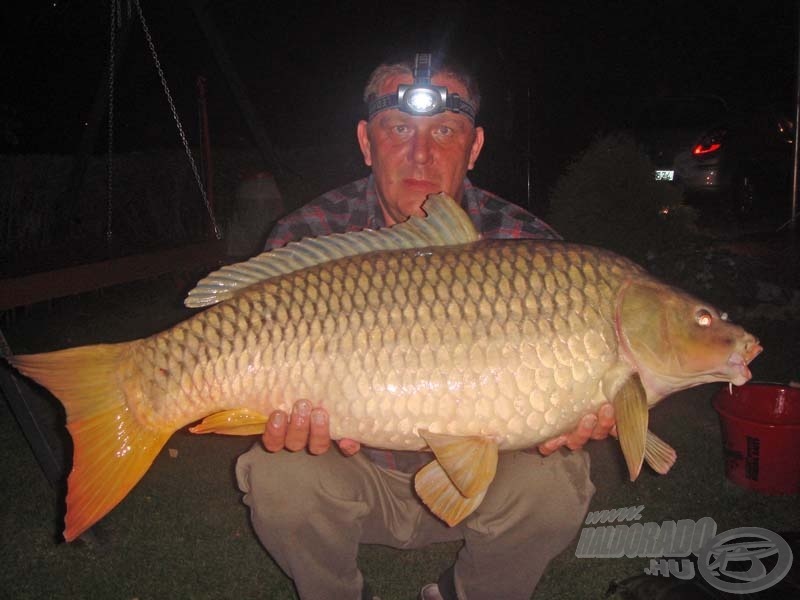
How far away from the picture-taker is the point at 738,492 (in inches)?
94.9

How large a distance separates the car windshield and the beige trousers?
23.8ft

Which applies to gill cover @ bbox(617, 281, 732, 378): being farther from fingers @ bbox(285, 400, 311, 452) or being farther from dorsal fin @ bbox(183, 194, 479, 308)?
fingers @ bbox(285, 400, 311, 452)

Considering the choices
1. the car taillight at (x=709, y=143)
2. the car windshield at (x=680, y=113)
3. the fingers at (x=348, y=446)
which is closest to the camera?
the fingers at (x=348, y=446)

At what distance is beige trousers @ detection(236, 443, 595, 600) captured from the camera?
1.65 meters

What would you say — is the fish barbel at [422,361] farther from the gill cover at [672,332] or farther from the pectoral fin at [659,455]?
the pectoral fin at [659,455]

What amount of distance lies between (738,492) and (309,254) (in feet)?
6.14

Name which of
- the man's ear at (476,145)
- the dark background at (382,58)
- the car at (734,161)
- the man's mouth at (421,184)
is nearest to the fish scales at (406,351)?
the man's mouth at (421,184)

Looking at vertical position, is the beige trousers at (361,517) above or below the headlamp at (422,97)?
below

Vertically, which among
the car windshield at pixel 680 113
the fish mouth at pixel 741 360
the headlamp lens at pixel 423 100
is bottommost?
the fish mouth at pixel 741 360

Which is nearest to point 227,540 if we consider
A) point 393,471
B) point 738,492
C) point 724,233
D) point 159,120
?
point 393,471

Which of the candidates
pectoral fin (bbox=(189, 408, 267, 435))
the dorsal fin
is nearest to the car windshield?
the dorsal fin

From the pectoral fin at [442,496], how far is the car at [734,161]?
6.38m

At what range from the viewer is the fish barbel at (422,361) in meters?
1.35

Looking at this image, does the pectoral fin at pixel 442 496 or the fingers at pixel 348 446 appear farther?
the fingers at pixel 348 446
